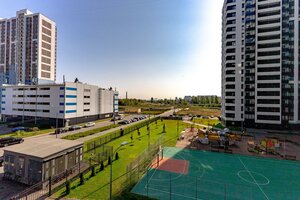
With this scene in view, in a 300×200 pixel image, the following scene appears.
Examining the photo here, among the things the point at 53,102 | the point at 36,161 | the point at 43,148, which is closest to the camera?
the point at 36,161

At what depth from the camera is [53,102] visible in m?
52.5

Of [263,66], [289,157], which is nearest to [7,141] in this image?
[289,157]

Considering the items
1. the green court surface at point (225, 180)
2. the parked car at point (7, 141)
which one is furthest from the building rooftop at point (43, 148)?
the parked car at point (7, 141)

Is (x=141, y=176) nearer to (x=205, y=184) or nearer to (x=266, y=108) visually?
(x=205, y=184)

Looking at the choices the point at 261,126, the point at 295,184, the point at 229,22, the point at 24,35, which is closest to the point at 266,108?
the point at 261,126

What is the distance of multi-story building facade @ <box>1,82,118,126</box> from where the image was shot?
52000 millimetres

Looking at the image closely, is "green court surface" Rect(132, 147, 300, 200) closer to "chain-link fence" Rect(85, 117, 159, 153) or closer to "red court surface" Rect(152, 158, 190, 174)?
"red court surface" Rect(152, 158, 190, 174)

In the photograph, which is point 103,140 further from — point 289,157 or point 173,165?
point 289,157

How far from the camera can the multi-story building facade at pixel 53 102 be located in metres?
52.0

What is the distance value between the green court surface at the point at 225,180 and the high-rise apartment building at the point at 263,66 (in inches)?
1277

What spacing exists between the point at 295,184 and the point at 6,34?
126831 millimetres

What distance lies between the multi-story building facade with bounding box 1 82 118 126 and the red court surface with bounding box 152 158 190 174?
3803cm

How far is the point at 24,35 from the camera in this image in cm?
8662

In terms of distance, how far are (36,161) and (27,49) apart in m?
90.5
